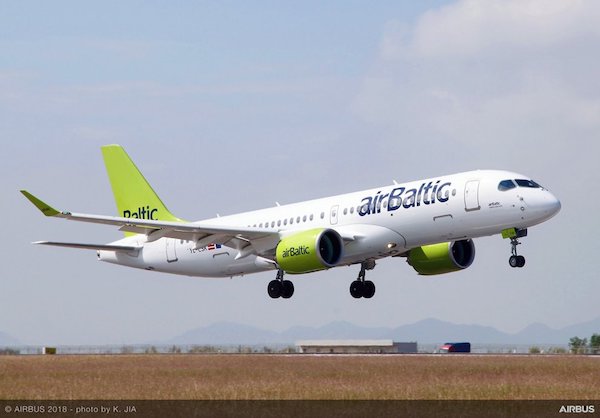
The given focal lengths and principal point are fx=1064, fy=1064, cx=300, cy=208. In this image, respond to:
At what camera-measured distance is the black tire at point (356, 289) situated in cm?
5509

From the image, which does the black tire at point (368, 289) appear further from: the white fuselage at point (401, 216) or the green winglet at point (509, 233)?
the green winglet at point (509, 233)

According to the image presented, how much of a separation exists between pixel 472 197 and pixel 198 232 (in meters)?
14.4

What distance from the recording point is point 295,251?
49.1 meters

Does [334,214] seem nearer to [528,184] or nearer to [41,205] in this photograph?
[528,184]

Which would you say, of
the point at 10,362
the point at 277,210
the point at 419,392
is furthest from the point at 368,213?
the point at 419,392

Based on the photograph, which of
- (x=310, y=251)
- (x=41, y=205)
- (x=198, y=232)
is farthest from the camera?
(x=198, y=232)

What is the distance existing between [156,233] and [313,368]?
1940 centimetres

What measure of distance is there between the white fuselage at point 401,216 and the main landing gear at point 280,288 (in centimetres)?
89

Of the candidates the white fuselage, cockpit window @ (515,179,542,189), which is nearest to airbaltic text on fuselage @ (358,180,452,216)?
the white fuselage

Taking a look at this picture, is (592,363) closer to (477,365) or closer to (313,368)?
(477,365)

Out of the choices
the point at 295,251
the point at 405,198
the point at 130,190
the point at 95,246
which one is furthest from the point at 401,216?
the point at 130,190
